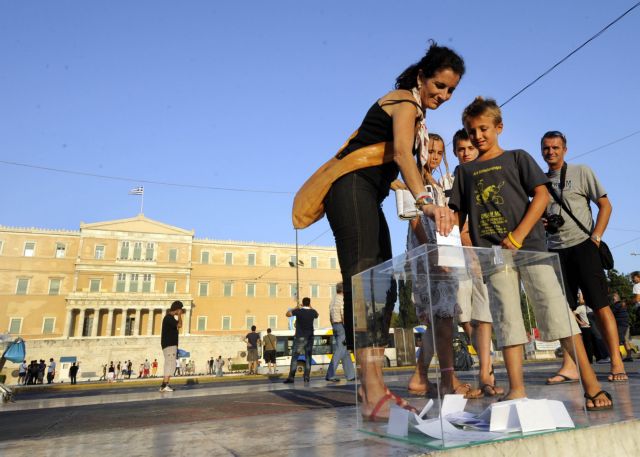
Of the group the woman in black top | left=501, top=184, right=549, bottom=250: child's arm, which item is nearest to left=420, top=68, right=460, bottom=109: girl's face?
the woman in black top

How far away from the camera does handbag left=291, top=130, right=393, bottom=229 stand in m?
2.12

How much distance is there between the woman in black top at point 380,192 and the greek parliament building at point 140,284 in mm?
41323

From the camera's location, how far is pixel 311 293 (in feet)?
170

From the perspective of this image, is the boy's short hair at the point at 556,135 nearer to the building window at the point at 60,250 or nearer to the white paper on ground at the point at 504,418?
the white paper on ground at the point at 504,418

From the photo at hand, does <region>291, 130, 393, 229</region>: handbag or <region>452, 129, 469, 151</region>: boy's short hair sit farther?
<region>452, 129, 469, 151</region>: boy's short hair

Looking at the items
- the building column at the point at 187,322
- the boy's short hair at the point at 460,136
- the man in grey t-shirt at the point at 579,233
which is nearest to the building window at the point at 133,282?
the building column at the point at 187,322

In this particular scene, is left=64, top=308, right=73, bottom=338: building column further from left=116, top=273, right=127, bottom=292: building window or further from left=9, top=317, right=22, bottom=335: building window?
left=116, top=273, right=127, bottom=292: building window

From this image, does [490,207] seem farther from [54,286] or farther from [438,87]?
[54,286]

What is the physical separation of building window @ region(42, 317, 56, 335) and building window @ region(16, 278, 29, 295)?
3.61 meters

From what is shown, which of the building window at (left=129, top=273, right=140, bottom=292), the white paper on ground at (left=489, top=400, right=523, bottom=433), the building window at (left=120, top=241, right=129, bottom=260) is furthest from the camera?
the building window at (left=120, top=241, right=129, bottom=260)

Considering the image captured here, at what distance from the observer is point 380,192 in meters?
2.25

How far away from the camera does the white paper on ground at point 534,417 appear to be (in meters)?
1.32

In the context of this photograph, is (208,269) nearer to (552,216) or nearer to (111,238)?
(111,238)

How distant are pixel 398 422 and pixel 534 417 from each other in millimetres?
437
